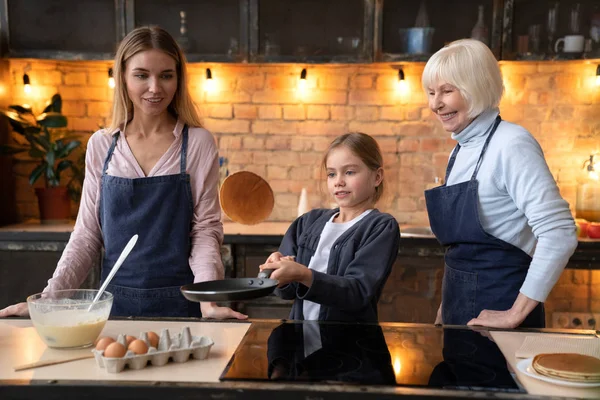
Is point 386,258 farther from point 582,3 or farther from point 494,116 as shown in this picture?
point 582,3

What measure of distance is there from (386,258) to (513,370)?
1.78ft

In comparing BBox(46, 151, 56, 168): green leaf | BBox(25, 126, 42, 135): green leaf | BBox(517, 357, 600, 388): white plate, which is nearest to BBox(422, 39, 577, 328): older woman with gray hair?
BBox(517, 357, 600, 388): white plate

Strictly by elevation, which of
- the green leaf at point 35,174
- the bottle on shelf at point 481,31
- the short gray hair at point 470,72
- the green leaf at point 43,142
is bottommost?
the green leaf at point 35,174

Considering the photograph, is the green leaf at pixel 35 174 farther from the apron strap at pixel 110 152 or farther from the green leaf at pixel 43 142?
the apron strap at pixel 110 152

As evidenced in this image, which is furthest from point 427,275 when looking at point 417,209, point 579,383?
point 579,383

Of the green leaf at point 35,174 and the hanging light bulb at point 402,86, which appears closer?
the green leaf at point 35,174

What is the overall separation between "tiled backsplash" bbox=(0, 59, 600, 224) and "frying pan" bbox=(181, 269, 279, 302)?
240 cm

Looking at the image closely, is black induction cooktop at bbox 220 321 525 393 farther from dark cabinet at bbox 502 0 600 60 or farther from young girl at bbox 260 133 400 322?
dark cabinet at bbox 502 0 600 60

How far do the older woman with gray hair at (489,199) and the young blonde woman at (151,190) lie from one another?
72 centimetres

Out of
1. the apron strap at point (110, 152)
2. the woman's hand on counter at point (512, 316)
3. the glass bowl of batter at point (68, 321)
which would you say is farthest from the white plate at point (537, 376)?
the apron strap at point (110, 152)

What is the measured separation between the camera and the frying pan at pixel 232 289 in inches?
54.1

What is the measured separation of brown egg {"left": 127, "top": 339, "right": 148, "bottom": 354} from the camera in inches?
50.5

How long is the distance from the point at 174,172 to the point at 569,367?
1.26 meters

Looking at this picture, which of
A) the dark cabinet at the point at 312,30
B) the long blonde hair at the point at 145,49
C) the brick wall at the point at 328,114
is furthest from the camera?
the brick wall at the point at 328,114
